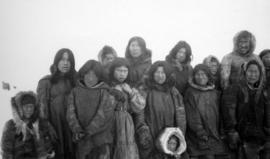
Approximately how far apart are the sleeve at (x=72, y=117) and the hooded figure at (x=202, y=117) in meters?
1.92

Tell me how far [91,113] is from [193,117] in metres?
1.75

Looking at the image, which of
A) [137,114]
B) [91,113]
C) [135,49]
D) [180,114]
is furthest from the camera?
[135,49]

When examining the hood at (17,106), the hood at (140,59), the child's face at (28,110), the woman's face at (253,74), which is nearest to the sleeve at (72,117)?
the child's face at (28,110)

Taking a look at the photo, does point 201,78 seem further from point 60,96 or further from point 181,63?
point 60,96

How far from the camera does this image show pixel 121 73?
4.80 meters

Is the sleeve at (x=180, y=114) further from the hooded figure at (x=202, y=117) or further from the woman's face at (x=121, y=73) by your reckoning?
the woman's face at (x=121, y=73)

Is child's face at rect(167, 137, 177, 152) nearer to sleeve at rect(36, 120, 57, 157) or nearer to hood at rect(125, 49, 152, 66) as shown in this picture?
hood at rect(125, 49, 152, 66)

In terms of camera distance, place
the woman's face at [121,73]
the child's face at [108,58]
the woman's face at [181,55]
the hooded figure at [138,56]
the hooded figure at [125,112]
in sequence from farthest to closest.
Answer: the child's face at [108,58]
the woman's face at [181,55]
the hooded figure at [138,56]
the woman's face at [121,73]
the hooded figure at [125,112]

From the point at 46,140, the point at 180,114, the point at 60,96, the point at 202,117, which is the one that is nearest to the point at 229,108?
the point at 202,117

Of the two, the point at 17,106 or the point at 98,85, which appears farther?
the point at 98,85

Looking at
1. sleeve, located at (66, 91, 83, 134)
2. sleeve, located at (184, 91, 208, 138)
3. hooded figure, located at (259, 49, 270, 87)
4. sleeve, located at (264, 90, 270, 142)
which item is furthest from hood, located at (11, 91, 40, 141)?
hooded figure, located at (259, 49, 270, 87)

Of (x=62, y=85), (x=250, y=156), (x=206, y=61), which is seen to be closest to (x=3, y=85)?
(x=62, y=85)

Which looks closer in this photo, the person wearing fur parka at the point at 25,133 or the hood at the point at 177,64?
the person wearing fur parka at the point at 25,133

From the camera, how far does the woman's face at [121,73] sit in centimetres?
480
